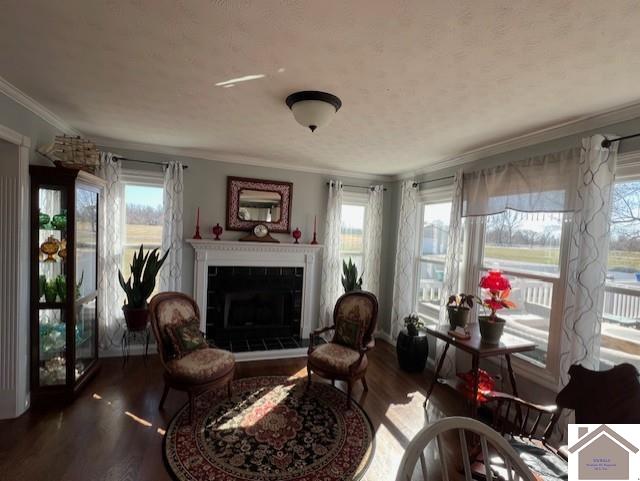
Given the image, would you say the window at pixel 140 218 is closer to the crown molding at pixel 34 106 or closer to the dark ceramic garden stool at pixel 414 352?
the crown molding at pixel 34 106

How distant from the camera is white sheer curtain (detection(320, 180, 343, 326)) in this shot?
167 inches

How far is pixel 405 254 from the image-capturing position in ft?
13.6

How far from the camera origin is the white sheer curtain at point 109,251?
332 centimetres

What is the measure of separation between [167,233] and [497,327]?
3490 millimetres

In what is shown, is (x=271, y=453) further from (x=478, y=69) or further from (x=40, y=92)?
(x=40, y=92)

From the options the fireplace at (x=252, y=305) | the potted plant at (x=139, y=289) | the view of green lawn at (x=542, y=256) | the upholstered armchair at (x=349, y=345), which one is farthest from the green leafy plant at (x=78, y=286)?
the view of green lawn at (x=542, y=256)

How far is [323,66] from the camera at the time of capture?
165cm

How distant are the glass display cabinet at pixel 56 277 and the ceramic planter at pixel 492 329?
348 cm

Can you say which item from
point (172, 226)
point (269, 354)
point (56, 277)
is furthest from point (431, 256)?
point (56, 277)

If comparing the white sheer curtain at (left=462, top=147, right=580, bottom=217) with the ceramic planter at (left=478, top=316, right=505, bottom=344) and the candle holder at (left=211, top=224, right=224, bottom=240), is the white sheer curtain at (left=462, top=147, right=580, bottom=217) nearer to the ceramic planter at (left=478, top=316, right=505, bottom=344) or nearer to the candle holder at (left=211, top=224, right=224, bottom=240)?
the ceramic planter at (left=478, top=316, right=505, bottom=344)

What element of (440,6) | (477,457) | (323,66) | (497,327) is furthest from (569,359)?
(323,66)

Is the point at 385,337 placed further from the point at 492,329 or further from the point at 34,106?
the point at 34,106

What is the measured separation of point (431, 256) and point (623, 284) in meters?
2.01

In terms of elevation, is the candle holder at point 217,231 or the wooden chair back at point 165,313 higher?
the candle holder at point 217,231
